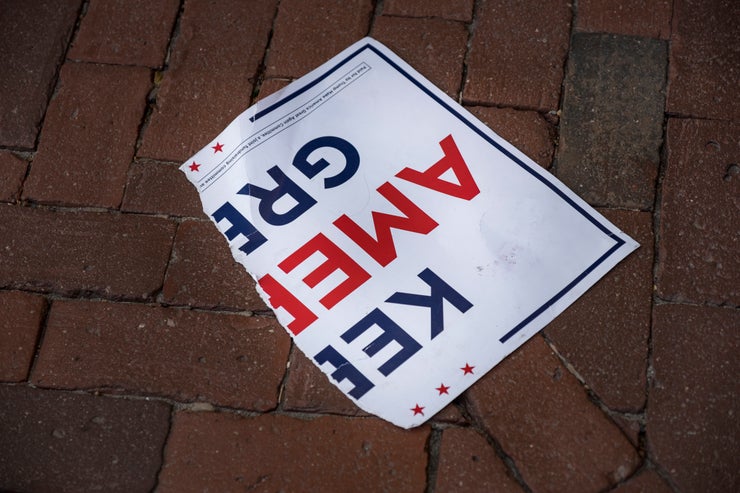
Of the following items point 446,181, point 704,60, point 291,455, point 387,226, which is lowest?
point 291,455

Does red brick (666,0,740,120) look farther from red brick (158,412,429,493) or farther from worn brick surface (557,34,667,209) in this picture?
red brick (158,412,429,493)

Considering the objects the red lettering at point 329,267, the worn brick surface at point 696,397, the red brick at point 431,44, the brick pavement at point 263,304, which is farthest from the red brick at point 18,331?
the worn brick surface at point 696,397

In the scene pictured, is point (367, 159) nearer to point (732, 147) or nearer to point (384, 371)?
point (384, 371)

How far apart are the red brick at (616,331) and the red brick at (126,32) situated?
137 cm

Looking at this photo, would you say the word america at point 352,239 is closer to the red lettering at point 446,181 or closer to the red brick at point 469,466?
the red lettering at point 446,181

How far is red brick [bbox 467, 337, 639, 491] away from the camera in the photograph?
63.7 inches

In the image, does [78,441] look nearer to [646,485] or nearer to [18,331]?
[18,331]

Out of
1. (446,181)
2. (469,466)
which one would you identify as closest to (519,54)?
(446,181)

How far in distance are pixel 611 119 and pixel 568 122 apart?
116 mm

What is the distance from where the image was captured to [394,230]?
184cm

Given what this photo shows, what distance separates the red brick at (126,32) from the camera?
208 cm

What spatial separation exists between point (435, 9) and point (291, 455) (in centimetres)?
130

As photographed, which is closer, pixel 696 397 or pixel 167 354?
pixel 696 397

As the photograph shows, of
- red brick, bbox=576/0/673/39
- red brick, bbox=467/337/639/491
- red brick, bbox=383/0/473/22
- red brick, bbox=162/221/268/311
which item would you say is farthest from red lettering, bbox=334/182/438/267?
red brick, bbox=576/0/673/39
